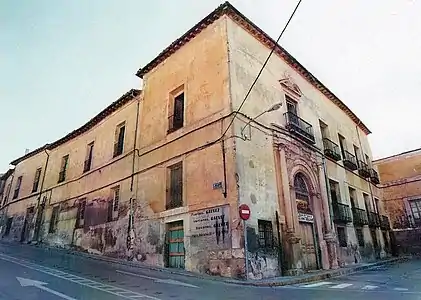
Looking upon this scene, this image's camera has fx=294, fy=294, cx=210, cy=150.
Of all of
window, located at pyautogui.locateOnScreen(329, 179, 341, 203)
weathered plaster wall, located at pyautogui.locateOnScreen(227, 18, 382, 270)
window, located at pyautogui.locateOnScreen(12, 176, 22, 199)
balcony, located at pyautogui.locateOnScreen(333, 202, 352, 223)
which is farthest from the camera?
window, located at pyautogui.locateOnScreen(12, 176, 22, 199)

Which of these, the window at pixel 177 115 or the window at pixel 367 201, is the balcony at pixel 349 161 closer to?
the window at pixel 367 201

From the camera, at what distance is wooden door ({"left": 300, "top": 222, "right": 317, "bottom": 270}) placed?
36.6 ft

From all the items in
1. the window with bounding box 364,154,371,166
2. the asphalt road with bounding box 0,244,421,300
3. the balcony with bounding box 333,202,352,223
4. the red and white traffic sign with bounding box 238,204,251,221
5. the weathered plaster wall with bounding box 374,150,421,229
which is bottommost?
the asphalt road with bounding box 0,244,421,300

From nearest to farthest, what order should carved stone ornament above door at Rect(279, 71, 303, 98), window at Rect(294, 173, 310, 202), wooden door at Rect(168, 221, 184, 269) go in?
1. wooden door at Rect(168, 221, 184, 269)
2. window at Rect(294, 173, 310, 202)
3. carved stone ornament above door at Rect(279, 71, 303, 98)

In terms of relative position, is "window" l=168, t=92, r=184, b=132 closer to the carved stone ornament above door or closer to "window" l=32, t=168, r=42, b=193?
the carved stone ornament above door

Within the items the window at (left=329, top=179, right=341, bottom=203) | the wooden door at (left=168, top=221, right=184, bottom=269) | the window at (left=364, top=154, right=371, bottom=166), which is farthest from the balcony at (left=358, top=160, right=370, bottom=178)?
the wooden door at (left=168, top=221, right=184, bottom=269)

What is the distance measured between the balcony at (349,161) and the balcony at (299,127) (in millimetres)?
3869

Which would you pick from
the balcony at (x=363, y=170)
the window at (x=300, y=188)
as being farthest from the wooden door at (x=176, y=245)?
the balcony at (x=363, y=170)

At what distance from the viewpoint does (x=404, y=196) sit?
2033 cm

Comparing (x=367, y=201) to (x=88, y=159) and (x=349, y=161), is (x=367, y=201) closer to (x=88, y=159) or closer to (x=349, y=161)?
(x=349, y=161)

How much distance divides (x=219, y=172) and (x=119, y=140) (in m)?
8.01

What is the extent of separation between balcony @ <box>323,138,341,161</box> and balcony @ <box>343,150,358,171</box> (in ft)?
2.77

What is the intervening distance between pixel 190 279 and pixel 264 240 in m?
2.62

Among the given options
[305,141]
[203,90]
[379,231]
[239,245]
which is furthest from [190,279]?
[379,231]
